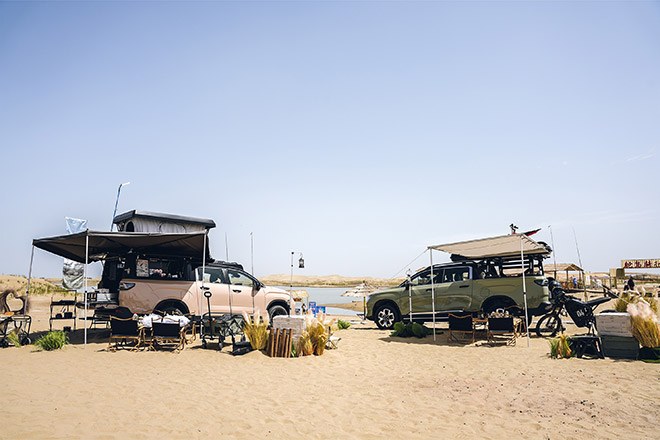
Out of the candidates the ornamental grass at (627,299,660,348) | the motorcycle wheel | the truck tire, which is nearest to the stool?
the ornamental grass at (627,299,660,348)

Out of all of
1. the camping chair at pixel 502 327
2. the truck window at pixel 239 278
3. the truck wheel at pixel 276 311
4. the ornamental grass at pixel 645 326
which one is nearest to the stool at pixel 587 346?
the ornamental grass at pixel 645 326

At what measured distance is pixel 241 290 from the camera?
11594 mm

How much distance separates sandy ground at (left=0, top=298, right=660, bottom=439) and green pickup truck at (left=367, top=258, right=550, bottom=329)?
8.79 feet

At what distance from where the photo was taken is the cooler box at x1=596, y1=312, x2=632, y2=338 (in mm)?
8188

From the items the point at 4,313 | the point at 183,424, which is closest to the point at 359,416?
the point at 183,424

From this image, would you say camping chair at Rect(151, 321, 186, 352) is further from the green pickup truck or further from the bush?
the green pickup truck

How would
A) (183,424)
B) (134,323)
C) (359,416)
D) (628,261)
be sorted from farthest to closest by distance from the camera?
(628,261)
(134,323)
(359,416)
(183,424)

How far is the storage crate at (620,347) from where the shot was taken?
8.09 meters

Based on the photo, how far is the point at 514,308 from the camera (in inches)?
465

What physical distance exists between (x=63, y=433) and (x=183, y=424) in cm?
111

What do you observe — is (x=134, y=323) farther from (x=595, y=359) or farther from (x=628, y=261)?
(x=628, y=261)

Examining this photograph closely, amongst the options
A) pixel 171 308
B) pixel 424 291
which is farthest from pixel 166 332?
pixel 424 291

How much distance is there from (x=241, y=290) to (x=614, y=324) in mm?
8181

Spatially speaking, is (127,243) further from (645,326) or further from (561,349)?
(645,326)
